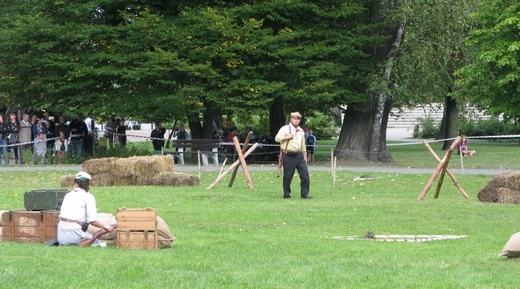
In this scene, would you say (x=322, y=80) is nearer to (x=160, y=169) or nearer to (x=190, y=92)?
(x=190, y=92)

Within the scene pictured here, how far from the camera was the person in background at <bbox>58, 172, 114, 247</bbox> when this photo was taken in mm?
13570

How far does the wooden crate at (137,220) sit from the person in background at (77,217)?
1.74ft

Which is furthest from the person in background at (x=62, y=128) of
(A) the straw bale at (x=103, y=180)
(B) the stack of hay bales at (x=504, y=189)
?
(B) the stack of hay bales at (x=504, y=189)

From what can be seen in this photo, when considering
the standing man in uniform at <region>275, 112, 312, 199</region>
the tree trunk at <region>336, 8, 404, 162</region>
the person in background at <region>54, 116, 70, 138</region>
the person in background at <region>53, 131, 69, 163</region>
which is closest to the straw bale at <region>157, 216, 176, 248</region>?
the standing man in uniform at <region>275, 112, 312, 199</region>

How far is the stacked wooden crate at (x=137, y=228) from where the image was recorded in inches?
516

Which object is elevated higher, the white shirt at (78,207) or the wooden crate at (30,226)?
the white shirt at (78,207)

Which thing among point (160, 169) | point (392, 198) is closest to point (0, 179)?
point (160, 169)

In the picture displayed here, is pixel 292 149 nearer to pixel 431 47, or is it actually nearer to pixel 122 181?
pixel 122 181

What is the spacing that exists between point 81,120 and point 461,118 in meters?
15.5

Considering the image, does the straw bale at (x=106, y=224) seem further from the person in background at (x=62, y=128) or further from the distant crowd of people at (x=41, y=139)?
the person in background at (x=62, y=128)

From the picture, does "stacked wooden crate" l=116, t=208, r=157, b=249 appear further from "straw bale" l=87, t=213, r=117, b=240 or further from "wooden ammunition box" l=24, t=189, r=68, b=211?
"wooden ammunition box" l=24, t=189, r=68, b=211

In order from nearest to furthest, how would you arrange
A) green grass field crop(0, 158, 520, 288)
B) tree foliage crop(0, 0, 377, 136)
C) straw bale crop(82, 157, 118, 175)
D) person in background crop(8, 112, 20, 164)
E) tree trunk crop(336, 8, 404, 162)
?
green grass field crop(0, 158, 520, 288), straw bale crop(82, 157, 118, 175), person in background crop(8, 112, 20, 164), tree foliage crop(0, 0, 377, 136), tree trunk crop(336, 8, 404, 162)

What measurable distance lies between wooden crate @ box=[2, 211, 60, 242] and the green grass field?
423 millimetres

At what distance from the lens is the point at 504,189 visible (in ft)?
69.9
